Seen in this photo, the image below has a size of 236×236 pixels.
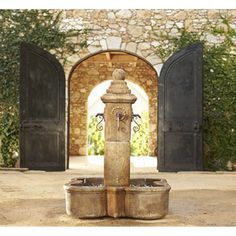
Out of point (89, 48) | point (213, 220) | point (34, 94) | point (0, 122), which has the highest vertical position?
point (89, 48)

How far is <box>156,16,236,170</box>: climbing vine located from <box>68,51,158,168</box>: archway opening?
4.33 meters

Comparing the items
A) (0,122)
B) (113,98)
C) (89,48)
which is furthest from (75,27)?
(113,98)

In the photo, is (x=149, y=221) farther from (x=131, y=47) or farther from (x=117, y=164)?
(x=131, y=47)

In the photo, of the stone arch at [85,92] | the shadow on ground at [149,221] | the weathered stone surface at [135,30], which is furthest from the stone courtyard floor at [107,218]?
the stone arch at [85,92]

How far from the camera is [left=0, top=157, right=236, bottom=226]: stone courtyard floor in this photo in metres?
3.69

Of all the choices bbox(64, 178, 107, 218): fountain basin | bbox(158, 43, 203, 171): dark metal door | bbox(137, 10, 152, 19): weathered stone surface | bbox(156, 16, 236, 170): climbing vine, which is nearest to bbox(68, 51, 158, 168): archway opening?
bbox(137, 10, 152, 19): weathered stone surface

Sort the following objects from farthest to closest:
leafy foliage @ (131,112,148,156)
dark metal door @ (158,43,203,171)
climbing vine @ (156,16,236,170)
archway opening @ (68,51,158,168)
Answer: leafy foliage @ (131,112,148,156), archway opening @ (68,51,158,168), climbing vine @ (156,16,236,170), dark metal door @ (158,43,203,171)

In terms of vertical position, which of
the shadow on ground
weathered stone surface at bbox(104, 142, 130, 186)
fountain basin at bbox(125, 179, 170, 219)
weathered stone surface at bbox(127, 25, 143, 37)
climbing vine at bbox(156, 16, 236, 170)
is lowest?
the shadow on ground

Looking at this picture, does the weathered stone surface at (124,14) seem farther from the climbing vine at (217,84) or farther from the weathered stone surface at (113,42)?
the climbing vine at (217,84)

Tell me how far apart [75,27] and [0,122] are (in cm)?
218

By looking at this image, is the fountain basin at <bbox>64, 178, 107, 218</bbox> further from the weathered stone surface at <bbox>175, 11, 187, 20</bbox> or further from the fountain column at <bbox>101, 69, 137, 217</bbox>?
the weathered stone surface at <bbox>175, 11, 187, 20</bbox>

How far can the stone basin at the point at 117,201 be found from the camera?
12.2 ft

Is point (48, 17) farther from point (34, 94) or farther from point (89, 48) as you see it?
point (34, 94)

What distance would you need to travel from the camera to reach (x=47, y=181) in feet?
20.2
